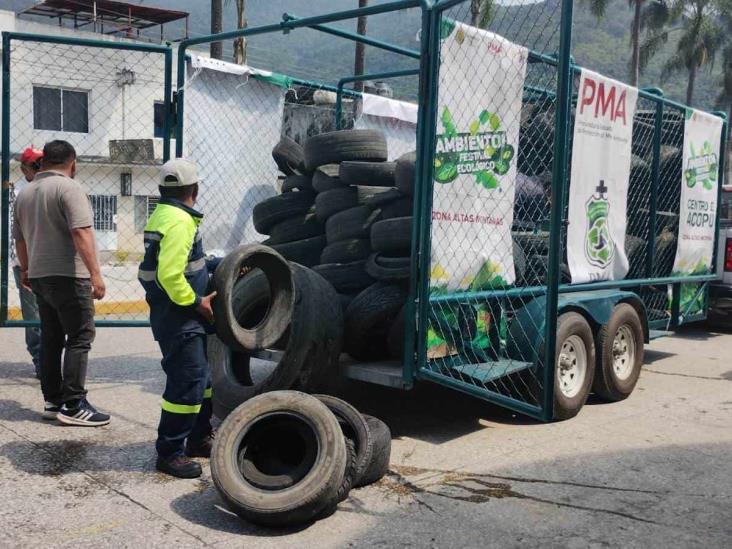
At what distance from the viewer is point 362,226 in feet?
21.0

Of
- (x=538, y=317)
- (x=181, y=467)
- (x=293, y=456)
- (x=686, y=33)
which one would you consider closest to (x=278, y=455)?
(x=293, y=456)

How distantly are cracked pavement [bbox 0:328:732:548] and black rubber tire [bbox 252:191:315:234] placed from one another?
156 cm

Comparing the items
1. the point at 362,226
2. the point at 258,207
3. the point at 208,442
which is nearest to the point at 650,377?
the point at 362,226

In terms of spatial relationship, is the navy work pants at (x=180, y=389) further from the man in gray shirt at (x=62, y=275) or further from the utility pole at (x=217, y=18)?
the utility pole at (x=217, y=18)

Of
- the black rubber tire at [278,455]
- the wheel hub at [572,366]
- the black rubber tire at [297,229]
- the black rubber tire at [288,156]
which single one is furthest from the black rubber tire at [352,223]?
the black rubber tire at [278,455]

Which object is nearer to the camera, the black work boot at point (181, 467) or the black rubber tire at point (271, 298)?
the black work boot at point (181, 467)

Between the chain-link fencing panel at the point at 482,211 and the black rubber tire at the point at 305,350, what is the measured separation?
2.21 ft

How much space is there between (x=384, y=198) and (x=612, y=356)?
2.28m

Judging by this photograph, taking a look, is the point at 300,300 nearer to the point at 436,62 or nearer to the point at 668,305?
the point at 436,62

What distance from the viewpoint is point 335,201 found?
6.74 meters

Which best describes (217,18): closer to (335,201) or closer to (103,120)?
(103,120)

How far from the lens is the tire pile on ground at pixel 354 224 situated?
5.86 metres

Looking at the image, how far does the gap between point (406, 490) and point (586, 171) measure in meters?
2.92

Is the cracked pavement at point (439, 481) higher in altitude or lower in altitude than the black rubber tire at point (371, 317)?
lower
